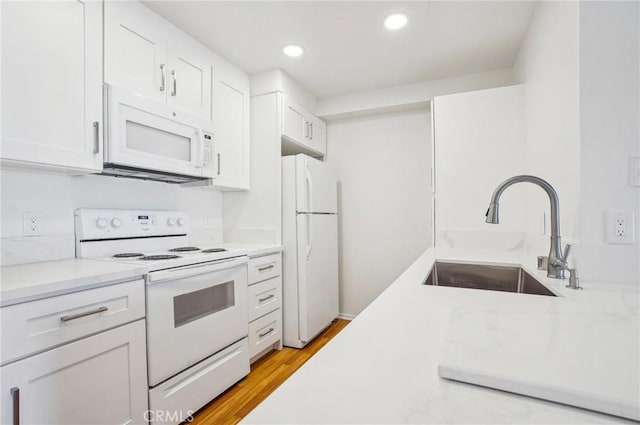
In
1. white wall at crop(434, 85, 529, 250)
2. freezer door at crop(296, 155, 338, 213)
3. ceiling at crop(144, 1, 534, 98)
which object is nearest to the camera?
ceiling at crop(144, 1, 534, 98)

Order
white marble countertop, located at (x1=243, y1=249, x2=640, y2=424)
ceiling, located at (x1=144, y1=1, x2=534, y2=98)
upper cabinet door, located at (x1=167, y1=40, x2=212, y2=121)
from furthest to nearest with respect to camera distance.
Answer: upper cabinet door, located at (x1=167, y1=40, x2=212, y2=121), ceiling, located at (x1=144, y1=1, x2=534, y2=98), white marble countertop, located at (x1=243, y1=249, x2=640, y2=424)

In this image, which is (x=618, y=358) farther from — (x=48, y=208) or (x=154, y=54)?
(x=154, y=54)

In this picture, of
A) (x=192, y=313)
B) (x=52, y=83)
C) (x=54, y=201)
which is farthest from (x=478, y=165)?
(x=54, y=201)

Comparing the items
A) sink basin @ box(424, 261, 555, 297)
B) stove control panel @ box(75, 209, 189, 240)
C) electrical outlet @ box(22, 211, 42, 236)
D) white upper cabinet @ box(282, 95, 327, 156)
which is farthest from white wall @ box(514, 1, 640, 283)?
electrical outlet @ box(22, 211, 42, 236)

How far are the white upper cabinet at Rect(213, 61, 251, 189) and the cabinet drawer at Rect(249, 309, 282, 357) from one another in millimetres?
1057

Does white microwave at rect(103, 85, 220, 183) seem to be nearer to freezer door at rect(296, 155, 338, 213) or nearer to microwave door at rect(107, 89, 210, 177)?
microwave door at rect(107, 89, 210, 177)

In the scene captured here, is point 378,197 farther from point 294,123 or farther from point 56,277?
point 56,277

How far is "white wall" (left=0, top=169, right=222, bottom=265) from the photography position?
1.48 metres

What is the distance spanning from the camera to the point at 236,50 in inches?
90.8

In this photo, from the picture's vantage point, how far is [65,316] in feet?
3.76

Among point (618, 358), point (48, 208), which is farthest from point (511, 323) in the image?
point (48, 208)

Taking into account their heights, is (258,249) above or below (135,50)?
below

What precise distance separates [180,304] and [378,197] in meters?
2.19

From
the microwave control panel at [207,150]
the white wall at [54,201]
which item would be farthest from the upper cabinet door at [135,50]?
the white wall at [54,201]
